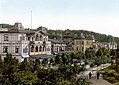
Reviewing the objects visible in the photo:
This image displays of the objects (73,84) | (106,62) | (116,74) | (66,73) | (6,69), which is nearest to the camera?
(73,84)

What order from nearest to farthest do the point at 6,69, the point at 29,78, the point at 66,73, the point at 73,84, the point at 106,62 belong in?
the point at 73,84, the point at 29,78, the point at 66,73, the point at 6,69, the point at 106,62

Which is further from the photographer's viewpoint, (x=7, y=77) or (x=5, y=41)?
(x=5, y=41)

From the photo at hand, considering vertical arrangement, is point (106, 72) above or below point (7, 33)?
below

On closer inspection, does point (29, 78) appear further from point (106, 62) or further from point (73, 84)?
point (106, 62)

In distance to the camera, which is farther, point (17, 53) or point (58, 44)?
point (58, 44)

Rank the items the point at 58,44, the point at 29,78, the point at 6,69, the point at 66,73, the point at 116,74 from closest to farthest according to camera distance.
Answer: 1. the point at 29,78
2. the point at 66,73
3. the point at 6,69
4. the point at 116,74
5. the point at 58,44

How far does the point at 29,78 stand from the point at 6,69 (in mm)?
3842

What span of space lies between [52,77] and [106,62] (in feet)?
98.2

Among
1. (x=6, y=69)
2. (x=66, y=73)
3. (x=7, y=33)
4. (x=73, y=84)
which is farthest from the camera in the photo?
(x=7, y=33)

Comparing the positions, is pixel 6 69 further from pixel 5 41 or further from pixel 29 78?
pixel 5 41

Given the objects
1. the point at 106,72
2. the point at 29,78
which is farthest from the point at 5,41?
the point at 29,78

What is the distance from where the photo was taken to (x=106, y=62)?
48.2 metres

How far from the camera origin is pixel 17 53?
42.4 metres

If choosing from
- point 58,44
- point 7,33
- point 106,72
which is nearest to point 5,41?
point 7,33
